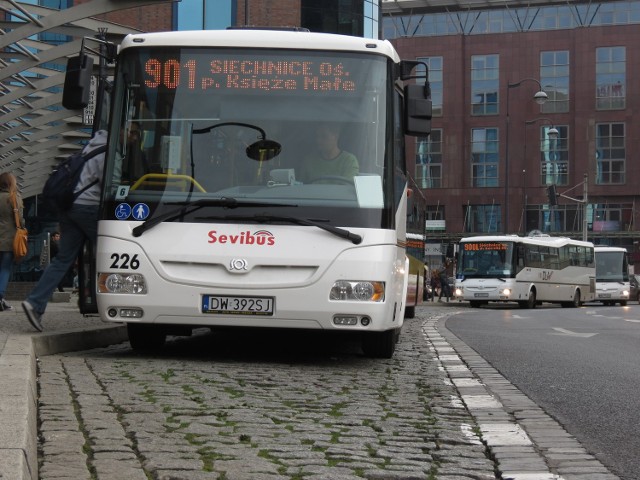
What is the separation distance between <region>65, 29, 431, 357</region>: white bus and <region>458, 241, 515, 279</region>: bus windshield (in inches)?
1363

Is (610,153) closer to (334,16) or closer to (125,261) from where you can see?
(334,16)

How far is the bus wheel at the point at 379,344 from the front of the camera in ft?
34.6

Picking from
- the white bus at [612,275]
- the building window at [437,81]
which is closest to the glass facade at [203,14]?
the white bus at [612,275]

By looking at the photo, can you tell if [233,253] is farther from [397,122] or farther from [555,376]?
[555,376]

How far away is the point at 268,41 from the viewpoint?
10219 mm

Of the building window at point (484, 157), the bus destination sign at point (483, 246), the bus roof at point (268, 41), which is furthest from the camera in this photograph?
the building window at point (484, 157)

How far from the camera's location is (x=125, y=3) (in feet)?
61.2

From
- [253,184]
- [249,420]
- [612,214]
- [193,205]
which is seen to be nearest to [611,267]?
[612,214]

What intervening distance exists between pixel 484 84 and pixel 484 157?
17.3 feet

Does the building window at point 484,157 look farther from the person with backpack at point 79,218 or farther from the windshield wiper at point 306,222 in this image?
the windshield wiper at point 306,222

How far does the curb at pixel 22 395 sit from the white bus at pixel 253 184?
626mm

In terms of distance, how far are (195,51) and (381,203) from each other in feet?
6.85

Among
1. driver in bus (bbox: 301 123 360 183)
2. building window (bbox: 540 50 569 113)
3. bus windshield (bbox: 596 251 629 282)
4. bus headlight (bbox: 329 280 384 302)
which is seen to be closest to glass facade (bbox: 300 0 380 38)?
bus windshield (bbox: 596 251 629 282)

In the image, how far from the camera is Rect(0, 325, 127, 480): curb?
396 cm
